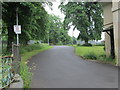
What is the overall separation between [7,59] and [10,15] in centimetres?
1037

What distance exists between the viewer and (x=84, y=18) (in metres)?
29.1

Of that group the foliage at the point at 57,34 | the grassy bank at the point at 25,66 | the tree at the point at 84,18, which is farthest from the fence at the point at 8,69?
the foliage at the point at 57,34

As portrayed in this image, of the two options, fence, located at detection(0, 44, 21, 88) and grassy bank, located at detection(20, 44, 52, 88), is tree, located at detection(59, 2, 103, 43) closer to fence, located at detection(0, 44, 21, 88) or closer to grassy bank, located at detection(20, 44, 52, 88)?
grassy bank, located at detection(20, 44, 52, 88)

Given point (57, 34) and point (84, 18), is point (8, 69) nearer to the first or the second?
point (84, 18)

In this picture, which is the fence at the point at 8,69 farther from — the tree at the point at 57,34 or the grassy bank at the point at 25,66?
the tree at the point at 57,34

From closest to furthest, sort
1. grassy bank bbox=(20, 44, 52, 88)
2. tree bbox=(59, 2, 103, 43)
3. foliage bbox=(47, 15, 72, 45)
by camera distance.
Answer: grassy bank bbox=(20, 44, 52, 88) → tree bbox=(59, 2, 103, 43) → foliage bbox=(47, 15, 72, 45)

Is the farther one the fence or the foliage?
the foliage

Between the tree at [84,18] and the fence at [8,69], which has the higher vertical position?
the tree at [84,18]

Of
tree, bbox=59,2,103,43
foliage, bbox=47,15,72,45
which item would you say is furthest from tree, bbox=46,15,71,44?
tree, bbox=59,2,103,43

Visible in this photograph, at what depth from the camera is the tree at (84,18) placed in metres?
29.9

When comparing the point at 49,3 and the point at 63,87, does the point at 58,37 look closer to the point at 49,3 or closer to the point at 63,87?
the point at 49,3

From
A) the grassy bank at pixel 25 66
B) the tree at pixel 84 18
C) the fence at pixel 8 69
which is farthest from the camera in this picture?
the tree at pixel 84 18

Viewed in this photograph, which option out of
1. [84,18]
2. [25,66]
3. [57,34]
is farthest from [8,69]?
[57,34]

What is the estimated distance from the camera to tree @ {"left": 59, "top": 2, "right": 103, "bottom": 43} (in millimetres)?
29875
